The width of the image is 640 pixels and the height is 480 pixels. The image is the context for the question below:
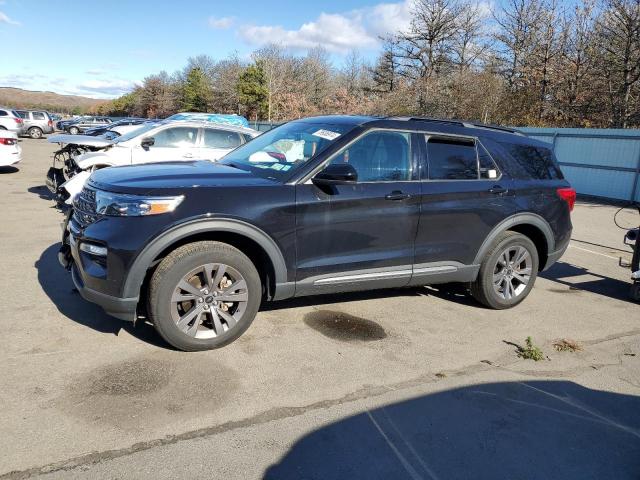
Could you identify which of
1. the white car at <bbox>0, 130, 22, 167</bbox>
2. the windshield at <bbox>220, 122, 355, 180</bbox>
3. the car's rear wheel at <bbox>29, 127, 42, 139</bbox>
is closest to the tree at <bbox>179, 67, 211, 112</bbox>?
the car's rear wheel at <bbox>29, 127, 42, 139</bbox>

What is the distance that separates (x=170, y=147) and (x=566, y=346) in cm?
799

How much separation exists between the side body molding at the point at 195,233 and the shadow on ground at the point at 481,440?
139cm

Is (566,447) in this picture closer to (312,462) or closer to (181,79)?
(312,462)

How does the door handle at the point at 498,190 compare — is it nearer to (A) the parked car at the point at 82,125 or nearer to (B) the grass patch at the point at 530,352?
(B) the grass patch at the point at 530,352

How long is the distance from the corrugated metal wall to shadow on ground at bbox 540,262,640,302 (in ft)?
33.5

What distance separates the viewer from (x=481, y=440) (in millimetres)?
3139

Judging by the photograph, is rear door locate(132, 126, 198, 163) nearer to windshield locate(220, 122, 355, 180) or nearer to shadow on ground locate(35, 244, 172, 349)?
shadow on ground locate(35, 244, 172, 349)

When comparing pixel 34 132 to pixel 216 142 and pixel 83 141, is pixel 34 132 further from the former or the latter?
pixel 216 142

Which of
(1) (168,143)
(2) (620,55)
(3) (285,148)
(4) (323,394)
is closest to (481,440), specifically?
(4) (323,394)

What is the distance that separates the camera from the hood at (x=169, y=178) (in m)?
3.83

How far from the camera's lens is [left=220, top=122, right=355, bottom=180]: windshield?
4445mm

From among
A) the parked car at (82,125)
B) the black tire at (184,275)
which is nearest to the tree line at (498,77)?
the parked car at (82,125)

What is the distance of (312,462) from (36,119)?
39.0 metres

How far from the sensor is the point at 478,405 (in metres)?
3.54
